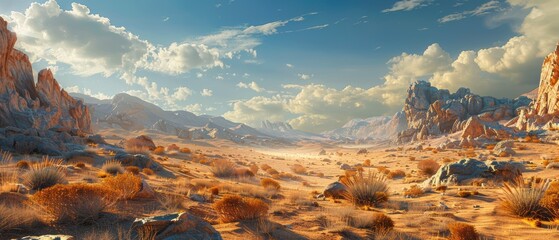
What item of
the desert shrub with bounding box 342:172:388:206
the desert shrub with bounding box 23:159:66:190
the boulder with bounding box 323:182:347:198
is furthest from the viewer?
the boulder with bounding box 323:182:347:198

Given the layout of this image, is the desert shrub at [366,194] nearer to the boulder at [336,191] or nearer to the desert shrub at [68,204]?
the boulder at [336,191]

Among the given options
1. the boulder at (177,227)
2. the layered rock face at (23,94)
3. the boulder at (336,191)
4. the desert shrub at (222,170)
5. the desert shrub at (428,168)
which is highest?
the layered rock face at (23,94)

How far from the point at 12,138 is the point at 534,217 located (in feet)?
92.5

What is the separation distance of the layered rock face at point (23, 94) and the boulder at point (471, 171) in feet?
124

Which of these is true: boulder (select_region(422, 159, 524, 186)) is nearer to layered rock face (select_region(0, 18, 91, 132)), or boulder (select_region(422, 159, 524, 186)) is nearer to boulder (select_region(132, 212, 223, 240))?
boulder (select_region(132, 212, 223, 240))

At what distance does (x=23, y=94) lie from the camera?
129 ft

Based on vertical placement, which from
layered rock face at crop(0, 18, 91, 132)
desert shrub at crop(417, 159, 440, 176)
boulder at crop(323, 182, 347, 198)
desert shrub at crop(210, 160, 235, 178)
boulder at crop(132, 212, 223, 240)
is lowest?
desert shrub at crop(210, 160, 235, 178)

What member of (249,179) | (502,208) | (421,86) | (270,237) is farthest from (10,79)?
(421,86)

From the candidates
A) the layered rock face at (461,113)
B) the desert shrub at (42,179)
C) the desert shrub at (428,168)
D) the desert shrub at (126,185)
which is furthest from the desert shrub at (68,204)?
the layered rock face at (461,113)

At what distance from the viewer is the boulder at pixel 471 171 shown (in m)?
16.0

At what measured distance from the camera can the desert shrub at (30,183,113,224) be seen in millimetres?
6715

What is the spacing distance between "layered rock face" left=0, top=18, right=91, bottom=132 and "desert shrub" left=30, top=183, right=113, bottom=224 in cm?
3144

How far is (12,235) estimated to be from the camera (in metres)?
5.71

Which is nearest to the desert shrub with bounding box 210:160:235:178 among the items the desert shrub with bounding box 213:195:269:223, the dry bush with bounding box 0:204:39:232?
the desert shrub with bounding box 213:195:269:223
